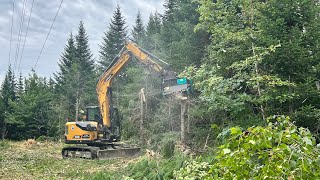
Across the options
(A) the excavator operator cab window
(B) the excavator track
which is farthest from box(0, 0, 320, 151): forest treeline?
(A) the excavator operator cab window

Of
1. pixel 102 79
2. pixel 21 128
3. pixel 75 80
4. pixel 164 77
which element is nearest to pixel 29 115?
pixel 21 128

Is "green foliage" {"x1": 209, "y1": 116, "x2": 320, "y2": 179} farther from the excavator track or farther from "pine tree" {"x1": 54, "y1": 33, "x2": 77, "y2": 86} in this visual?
"pine tree" {"x1": 54, "y1": 33, "x2": 77, "y2": 86}

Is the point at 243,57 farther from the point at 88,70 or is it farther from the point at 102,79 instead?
the point at 88,70

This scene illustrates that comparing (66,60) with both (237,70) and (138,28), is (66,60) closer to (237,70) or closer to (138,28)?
(138,28)

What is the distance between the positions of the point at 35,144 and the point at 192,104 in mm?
12259

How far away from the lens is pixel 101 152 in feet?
41.4

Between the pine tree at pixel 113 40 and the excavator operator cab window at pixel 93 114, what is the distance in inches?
775

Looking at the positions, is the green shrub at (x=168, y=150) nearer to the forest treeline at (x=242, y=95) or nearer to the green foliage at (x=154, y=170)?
the forest treeline at (x=242, y=95)

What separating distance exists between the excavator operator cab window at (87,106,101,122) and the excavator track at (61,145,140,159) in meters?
1.35

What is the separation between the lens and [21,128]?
27.4 meters

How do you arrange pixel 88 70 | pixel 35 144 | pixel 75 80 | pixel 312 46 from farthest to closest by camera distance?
pixel 88 70 < pixel 75 80 < pixel 35 144 < pixel 312 46

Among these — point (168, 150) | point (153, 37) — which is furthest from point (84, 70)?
point (168, 150)

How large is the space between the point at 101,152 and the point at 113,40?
23553mm

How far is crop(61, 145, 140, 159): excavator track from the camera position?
1276cm
